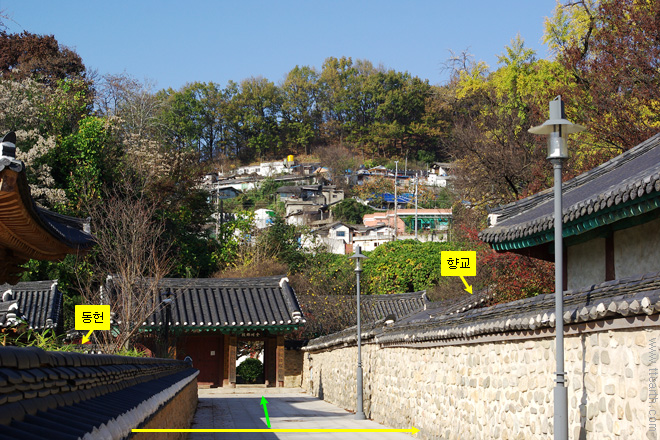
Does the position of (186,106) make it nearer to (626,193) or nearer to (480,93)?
(480,93)

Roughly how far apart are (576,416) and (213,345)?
26.0 metres

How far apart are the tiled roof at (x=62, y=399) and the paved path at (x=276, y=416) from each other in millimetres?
9989

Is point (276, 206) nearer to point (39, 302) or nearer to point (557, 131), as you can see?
point (39, 302)

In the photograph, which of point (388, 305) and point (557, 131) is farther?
point (388, 305)

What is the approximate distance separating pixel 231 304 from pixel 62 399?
92.8 feet

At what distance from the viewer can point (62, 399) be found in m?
3.73

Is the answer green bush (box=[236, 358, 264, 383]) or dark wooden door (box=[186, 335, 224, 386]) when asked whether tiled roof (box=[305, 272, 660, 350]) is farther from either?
green bush (box=[236, 358, 264, 383])

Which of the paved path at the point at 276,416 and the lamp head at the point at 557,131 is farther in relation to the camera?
the paved path at the point at 276,416

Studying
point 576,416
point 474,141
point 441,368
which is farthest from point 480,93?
point 576,416

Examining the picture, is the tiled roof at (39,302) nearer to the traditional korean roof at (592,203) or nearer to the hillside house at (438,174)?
the traditional korean roof at (592,203)

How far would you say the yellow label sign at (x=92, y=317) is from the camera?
15.0 m

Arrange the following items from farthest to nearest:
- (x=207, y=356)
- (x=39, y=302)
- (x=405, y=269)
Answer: (x=405, y=269), (x=207, y=356), (x=39, y=302)

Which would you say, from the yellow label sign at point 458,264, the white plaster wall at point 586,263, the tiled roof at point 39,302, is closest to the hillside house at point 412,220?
the tiled roof at point 39,302

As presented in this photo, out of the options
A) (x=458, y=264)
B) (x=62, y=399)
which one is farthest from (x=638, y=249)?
(x=62, y=399)
